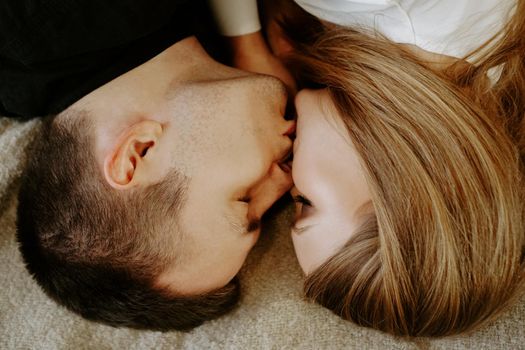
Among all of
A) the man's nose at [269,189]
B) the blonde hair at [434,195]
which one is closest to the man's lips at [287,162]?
the man's nose at [269,189]

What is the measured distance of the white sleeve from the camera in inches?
38.6

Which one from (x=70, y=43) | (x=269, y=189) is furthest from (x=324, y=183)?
(x=70, y=43)

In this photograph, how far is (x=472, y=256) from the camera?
0.81 m

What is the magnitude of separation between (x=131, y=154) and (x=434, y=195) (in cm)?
48

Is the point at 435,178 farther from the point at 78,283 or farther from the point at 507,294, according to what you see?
the point at 78,283

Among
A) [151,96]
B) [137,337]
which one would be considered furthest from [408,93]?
[137,337]

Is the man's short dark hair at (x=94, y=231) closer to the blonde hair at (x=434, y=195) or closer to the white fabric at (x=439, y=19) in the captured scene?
the blonde hair at (x=434, y=195)

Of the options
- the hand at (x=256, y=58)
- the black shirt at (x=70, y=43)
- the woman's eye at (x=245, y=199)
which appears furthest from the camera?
the hand at (x=256, y=58)

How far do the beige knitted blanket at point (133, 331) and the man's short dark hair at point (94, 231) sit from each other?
0.23 metres

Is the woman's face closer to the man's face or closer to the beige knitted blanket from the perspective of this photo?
→ the man's face

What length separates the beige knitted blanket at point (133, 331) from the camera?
3.40ft

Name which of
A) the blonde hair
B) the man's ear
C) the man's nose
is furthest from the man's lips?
the man's ear

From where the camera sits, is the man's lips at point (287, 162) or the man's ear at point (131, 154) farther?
the man's lips at point (287, 162)

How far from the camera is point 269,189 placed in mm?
926
